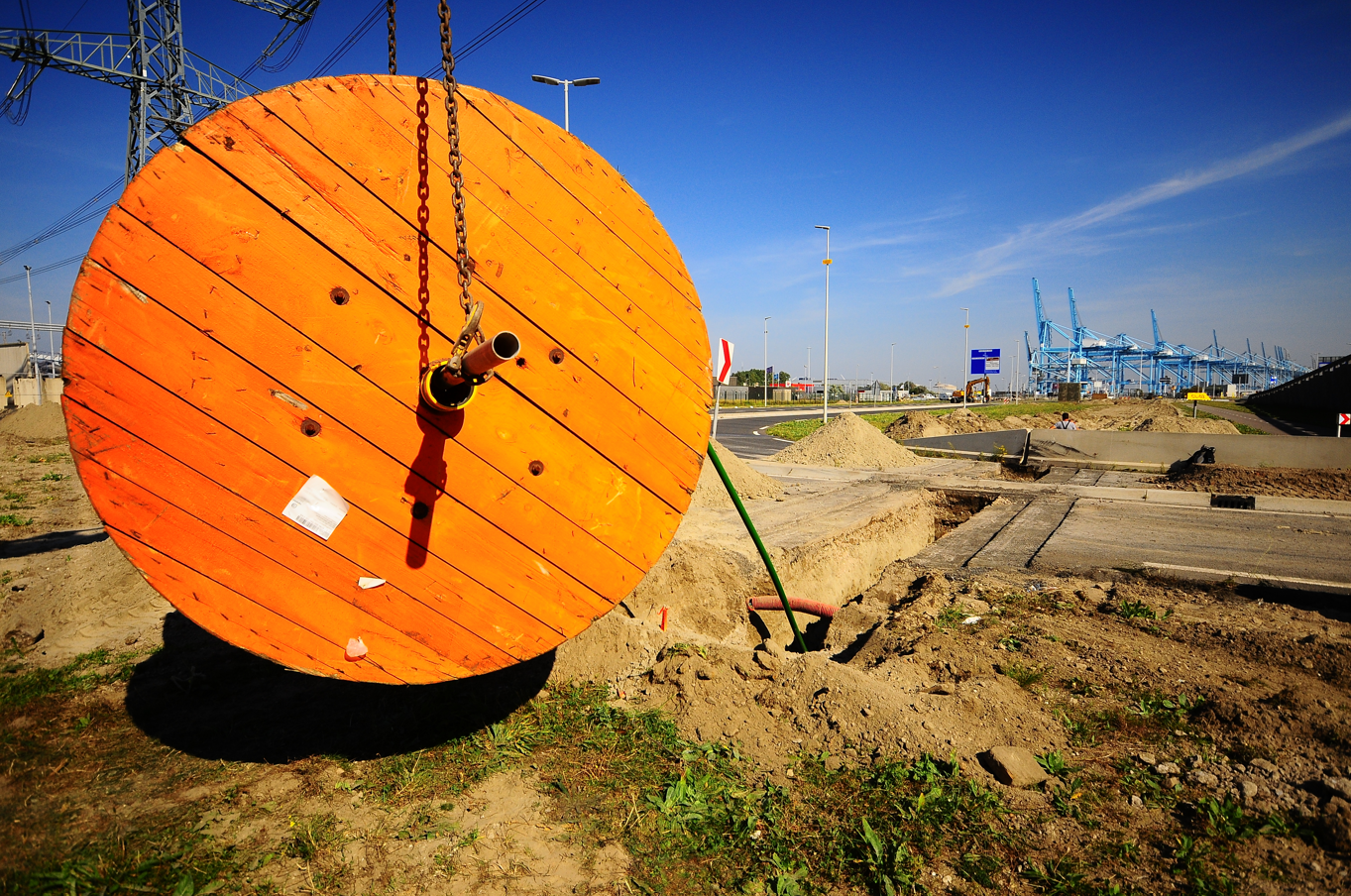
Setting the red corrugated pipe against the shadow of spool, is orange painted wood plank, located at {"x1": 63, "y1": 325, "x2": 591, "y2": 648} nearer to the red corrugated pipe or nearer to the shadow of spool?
the shadow of spool

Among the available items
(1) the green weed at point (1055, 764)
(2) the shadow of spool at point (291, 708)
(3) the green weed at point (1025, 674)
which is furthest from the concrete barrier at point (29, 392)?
(1) the green weed at point (1055, 764)

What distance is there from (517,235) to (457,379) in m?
0.80

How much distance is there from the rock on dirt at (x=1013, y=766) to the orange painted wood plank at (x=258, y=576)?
2.57 metres

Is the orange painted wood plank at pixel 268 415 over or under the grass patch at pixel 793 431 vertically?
over

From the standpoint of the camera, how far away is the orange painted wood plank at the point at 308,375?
2164 millimetres

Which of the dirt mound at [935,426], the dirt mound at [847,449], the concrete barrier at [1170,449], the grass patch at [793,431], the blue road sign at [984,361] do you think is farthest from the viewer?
the blue road sign at [984,361]

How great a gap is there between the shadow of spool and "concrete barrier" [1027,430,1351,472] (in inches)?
741

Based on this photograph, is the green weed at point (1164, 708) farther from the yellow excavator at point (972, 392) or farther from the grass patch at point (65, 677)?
the yellow excavator at point (972, 392)

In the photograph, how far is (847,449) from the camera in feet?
53.7

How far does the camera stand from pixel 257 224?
7.52 ft

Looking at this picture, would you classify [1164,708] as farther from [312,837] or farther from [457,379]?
[312,837]

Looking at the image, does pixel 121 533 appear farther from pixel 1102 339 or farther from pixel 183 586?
pixel 1102 339

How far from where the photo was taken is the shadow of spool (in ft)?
10.3

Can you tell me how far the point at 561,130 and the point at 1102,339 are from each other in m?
165
